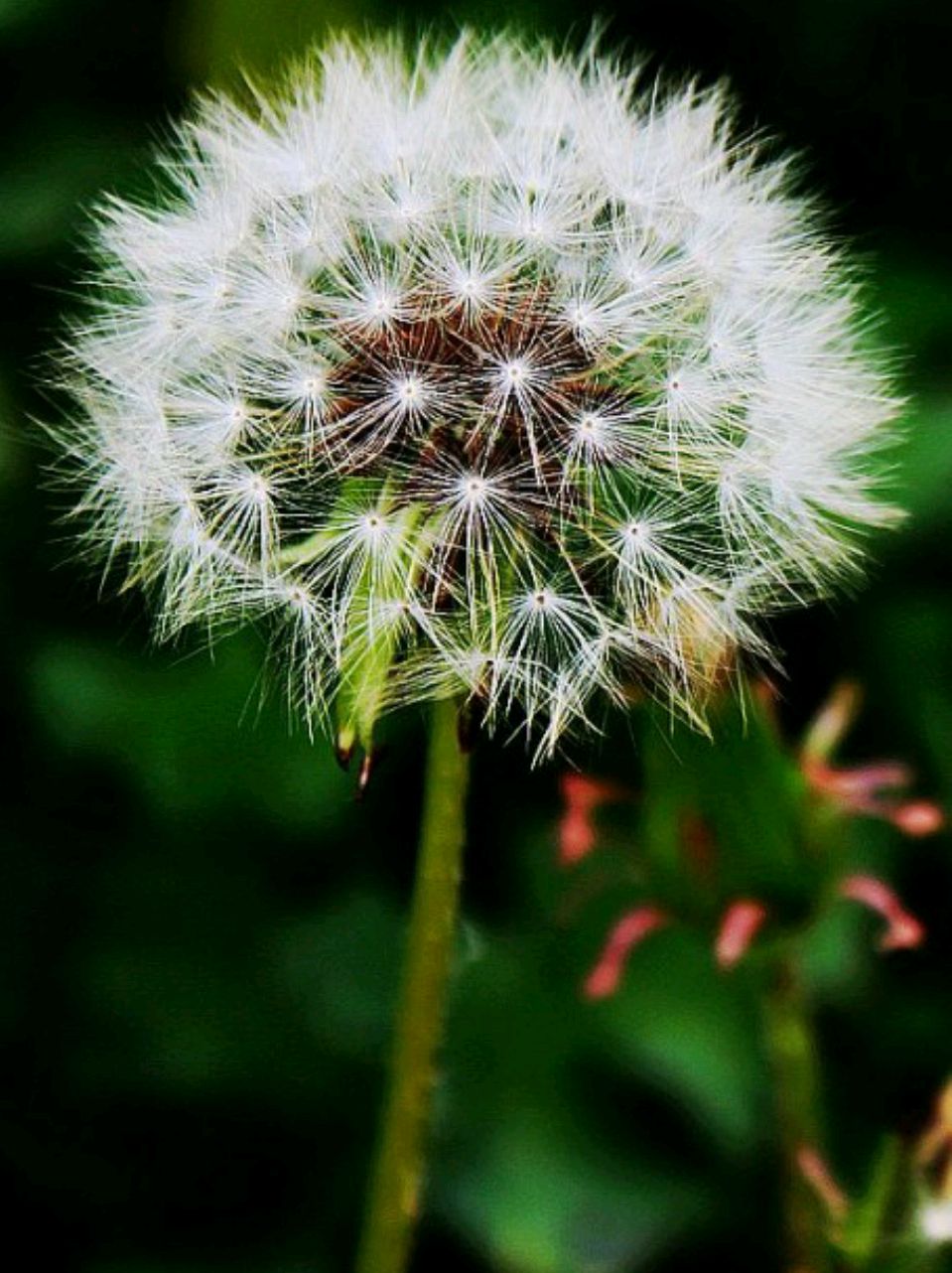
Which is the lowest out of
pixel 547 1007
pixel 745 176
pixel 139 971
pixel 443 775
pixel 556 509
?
pixel 547 1007

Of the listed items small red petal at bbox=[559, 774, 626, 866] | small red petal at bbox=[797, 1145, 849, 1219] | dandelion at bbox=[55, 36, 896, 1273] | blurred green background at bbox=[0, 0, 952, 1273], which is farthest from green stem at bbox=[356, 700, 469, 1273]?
blurred green background at bbox=[0, 0, 952, 1273]

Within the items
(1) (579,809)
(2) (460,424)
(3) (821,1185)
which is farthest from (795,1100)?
(2) (460,424)

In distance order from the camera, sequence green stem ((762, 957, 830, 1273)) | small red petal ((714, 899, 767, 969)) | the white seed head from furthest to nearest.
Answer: green stem ((762, 957, 830, 1273)) → small red petal ((714, 899, 767, 969)) → the white seed head

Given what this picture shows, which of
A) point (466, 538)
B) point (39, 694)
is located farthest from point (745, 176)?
point (39, 694)

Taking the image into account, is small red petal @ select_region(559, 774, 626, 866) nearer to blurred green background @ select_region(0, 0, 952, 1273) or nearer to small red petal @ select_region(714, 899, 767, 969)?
small red petal @ select_region(714, 899, 767, 969)

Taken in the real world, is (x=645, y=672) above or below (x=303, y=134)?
below

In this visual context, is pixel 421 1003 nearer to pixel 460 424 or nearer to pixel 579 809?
pixel 579 809

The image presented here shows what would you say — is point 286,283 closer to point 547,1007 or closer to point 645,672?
point 645,672
